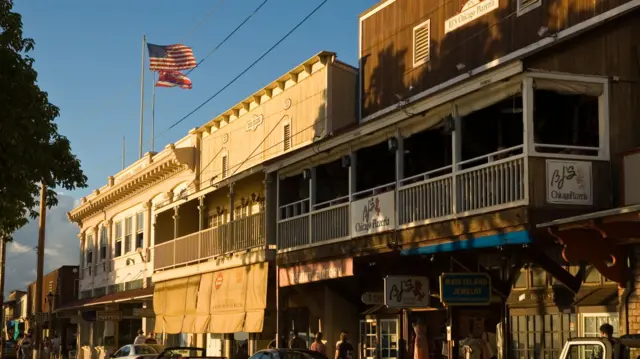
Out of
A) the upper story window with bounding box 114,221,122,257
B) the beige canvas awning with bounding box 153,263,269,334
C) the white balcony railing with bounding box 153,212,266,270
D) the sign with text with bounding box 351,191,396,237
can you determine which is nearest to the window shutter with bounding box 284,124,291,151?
the white balcony railing with bounding box 153,212,266,270

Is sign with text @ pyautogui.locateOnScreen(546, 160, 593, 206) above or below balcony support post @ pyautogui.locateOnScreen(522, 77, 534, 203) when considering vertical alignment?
below

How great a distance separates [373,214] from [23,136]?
7683mm

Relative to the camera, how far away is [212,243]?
31047 mm

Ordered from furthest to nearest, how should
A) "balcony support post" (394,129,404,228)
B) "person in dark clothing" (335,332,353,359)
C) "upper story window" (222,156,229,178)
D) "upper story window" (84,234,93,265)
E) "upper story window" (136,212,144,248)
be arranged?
"upper story window" (84,234,93,265) < "upper story window" (136,212,144,248) < "upper story window" (222,156,229,178) < "person in dark clothing" (335,332,353,359) < "balcony support post" (394,129,404,228)

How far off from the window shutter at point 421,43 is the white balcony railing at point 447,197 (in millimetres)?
4169

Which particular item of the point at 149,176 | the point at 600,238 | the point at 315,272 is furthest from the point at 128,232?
the point at 600,238

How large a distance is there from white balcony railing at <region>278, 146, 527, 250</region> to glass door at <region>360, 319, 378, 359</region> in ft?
9.51

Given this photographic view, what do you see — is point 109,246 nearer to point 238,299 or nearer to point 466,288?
point 238,299

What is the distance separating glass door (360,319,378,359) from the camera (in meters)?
25.8

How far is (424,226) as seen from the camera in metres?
19.4

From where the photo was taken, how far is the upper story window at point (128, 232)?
46.4 metres

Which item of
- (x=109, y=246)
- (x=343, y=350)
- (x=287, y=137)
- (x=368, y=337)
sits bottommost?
(x=343, y=350)

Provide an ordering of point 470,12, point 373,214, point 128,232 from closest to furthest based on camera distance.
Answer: point 373,214, point 470,12, point 128,232

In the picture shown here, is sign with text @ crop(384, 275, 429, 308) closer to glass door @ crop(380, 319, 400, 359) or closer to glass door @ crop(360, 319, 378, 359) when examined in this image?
glass door @ crop(380, 319, 400, 359)
